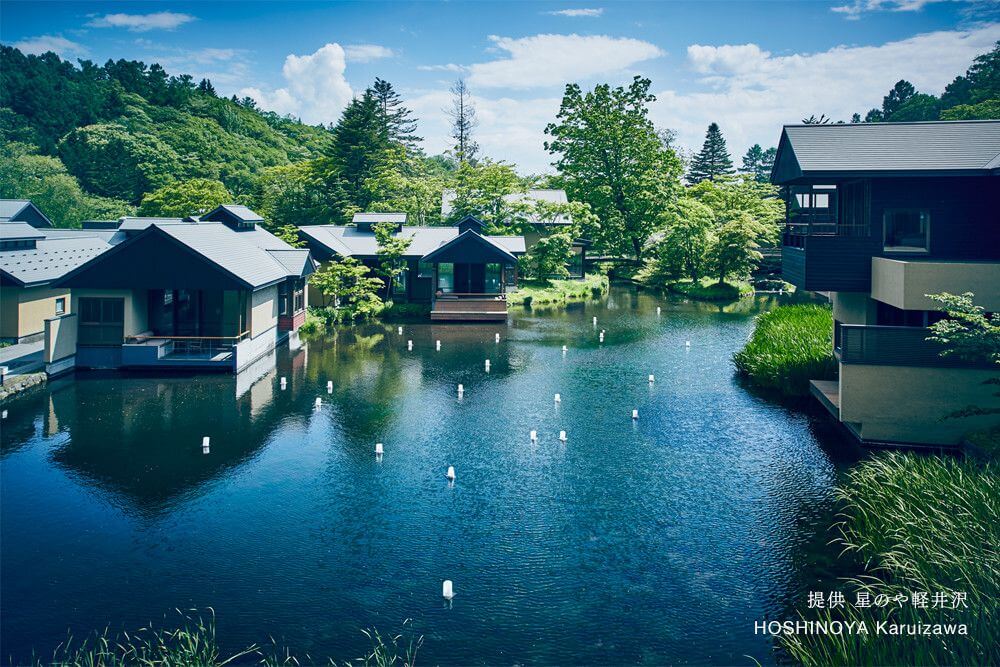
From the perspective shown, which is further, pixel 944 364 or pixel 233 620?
pixel 944 364

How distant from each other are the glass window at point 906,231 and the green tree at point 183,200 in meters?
44.1

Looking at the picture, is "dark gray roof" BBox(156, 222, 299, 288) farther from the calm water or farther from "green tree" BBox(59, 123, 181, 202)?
"green tree" BBox(59, 123, 181, 202)

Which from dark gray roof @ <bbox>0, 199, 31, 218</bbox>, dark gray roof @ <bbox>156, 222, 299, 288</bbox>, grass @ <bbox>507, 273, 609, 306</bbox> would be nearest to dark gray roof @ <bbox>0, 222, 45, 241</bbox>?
dark gray roof @ <bbox>156, 222, 299, 288</bbox>

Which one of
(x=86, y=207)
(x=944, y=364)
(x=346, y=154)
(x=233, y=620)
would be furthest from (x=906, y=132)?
(x=86, y=207)

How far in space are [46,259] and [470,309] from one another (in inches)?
721

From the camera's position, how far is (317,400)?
2048 centimetres

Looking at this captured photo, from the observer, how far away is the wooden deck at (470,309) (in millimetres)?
36125

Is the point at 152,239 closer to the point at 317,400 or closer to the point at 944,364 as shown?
the point at 317,400

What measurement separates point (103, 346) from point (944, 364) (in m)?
24.4

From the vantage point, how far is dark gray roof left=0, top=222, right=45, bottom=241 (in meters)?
27.0

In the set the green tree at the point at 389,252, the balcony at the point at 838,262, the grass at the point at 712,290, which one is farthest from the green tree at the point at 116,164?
the balcony at the point at 838,262

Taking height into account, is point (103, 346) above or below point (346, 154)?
below

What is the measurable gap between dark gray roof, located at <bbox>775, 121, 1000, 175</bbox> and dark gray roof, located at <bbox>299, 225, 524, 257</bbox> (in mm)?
22717

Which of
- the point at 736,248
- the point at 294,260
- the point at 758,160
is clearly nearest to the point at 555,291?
the point at 736,248
